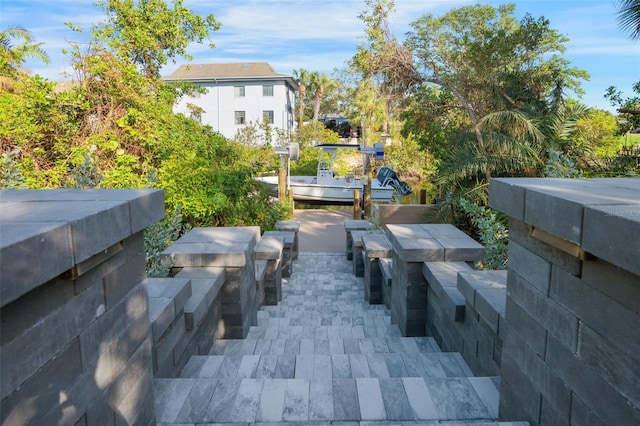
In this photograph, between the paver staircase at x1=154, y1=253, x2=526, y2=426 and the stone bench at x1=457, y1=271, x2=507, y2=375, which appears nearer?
the paver staircase at x1=154, y1=253, x2=526, y2=426

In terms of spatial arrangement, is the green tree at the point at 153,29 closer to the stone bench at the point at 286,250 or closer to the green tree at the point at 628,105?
the stone bench at the point at 286,250

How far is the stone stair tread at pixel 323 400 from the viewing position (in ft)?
7.80

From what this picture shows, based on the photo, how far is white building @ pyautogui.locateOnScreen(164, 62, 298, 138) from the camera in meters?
35.7

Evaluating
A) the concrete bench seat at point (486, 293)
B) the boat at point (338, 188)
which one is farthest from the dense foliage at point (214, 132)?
the boat at point (338, 188)

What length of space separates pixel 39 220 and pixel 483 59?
1348 centimetres

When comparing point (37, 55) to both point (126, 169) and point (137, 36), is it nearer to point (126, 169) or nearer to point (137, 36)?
point (137, 36)

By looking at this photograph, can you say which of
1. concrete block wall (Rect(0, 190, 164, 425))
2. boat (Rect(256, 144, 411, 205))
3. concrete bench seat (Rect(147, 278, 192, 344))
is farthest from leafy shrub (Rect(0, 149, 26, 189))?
boat (Rect(256, 144, 411, 205))

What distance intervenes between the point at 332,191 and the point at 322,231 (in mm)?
6744

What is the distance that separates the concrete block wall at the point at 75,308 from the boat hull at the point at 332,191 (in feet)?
62.6

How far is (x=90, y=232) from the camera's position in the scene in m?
1.50

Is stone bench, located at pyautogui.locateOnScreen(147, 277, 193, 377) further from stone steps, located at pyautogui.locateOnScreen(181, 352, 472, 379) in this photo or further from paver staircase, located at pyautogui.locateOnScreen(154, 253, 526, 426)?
stone steps, located at pyautogui.locateOnScreen(181, 352, 472, 379)

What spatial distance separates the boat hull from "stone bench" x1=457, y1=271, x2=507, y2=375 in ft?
57.6

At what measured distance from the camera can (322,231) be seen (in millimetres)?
14938

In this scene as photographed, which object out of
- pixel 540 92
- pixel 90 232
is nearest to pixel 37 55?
pixel 540 92
